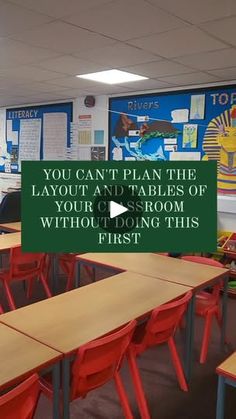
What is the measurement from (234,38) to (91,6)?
115 centimetres

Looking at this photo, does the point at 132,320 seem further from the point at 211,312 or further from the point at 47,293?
the point at 47,293

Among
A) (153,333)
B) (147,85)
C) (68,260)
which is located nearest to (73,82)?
(147,85)

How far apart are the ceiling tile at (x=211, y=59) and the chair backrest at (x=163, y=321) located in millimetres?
2035

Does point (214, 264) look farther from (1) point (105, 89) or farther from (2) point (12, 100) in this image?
(2) point (12, 100)

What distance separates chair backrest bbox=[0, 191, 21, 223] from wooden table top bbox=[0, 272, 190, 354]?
2621 mm

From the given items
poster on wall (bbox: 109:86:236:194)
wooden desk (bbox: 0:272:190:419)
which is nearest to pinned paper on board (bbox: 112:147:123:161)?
poster on wall (bbox: 109:86:236:194)

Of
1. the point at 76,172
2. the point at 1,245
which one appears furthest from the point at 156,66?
the point at 1,245

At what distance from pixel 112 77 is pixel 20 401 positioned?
368cm

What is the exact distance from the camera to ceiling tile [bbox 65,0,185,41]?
2274 millimetres

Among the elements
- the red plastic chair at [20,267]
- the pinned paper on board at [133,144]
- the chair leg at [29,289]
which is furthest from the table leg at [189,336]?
the pinned paper on board at [133,144]

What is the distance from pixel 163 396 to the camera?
2.47m

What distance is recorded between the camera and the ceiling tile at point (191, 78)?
4117 mm

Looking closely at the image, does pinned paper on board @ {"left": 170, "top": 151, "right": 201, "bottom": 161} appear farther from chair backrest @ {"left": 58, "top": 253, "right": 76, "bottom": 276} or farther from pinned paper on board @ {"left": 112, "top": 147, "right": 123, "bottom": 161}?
chair backrest @ {"left": 58, "top": 253, "right": 76, "bottom": 276}

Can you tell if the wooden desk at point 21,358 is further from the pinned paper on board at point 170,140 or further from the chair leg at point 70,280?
the pinned paper on board at point 170,140
